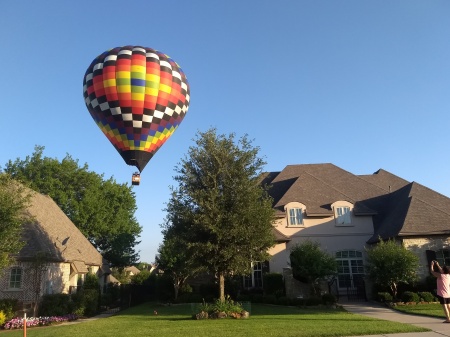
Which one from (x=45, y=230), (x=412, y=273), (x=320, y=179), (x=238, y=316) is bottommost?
(x=238, y=316)

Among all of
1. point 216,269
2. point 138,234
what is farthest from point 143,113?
point 138,234

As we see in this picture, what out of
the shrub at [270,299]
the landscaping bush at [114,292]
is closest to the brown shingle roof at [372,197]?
the shrub at [270,299]

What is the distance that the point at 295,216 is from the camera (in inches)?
1124

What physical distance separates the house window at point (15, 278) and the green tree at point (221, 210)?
8.79 m

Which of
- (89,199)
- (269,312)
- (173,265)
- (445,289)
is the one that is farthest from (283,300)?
(89,199)

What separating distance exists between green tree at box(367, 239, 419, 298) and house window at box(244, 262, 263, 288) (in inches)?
331

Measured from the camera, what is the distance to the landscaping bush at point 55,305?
19703 millimetres

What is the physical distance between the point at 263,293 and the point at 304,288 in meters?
3.43

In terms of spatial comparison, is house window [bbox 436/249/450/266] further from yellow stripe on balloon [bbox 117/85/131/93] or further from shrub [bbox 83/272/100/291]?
shrub [bbox 83/272/100/291]

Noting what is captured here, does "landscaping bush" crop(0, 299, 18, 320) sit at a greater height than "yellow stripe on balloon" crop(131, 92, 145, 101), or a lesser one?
lesser

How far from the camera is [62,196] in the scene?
3794cm

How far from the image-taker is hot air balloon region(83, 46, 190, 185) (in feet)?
59.7

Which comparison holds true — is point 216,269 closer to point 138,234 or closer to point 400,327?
point 400,327

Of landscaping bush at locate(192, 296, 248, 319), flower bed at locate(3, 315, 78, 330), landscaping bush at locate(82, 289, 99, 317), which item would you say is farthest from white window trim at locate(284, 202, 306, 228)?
flower bed at locate(3, 315, 78, 330)
